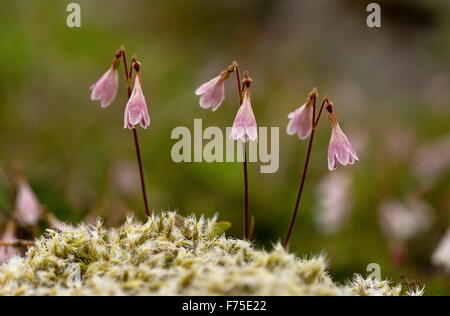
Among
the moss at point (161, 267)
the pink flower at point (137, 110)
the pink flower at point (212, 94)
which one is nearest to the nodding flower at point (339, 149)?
the pink flower at point (212, 94)

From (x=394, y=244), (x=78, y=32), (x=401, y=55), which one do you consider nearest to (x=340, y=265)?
(x=394, y=244)

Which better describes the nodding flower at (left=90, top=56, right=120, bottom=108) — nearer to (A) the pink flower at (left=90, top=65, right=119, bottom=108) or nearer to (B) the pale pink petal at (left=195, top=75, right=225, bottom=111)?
(A) the pink flower at (left=90, top=65, right=119, bottom=108)

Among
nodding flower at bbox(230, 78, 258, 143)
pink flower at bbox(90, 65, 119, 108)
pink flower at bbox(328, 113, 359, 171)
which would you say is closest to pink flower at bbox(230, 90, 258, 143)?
nodding flower at bbox(230, 78, 258, 143)

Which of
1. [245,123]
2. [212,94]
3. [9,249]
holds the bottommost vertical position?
[9,249]

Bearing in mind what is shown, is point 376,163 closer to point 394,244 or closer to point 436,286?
point 394,244

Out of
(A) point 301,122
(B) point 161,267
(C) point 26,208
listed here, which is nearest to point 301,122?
(A) point 301,122

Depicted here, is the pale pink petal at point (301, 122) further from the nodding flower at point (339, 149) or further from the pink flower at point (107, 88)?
the pink flower at point (107, 88)

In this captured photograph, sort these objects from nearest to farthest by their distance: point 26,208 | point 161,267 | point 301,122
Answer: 1. point 161,267
2. point 301,122
3. point 26,208

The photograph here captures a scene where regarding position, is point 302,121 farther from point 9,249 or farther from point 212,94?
point 9,249
